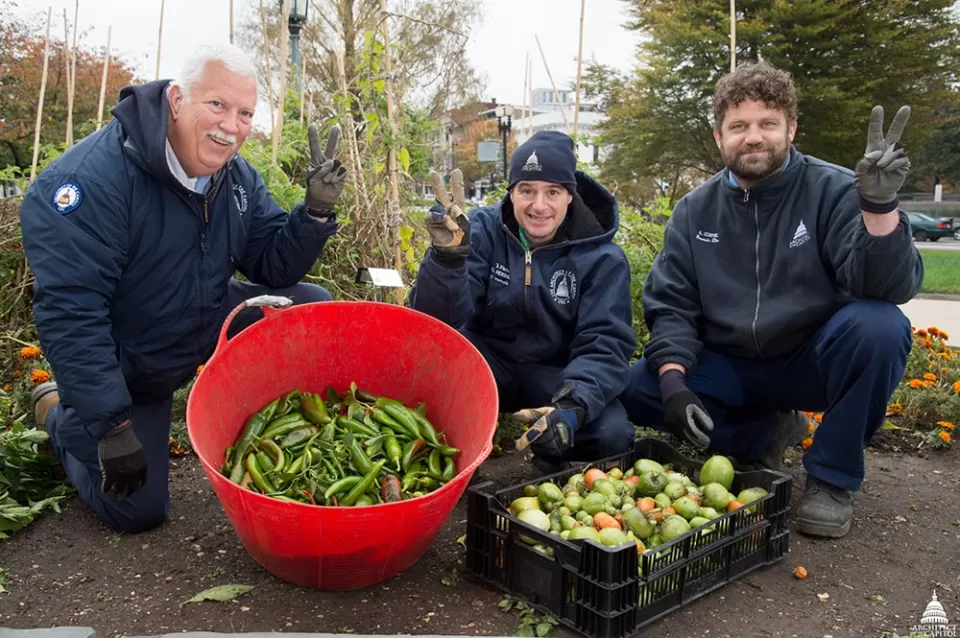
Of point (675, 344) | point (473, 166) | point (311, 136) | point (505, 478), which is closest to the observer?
point (311, 136)

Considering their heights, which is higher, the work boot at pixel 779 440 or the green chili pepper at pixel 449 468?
the green chili pepper at pixel 449 468

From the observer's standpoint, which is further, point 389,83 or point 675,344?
point 389,83

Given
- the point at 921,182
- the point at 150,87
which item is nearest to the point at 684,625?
the point at 150,87

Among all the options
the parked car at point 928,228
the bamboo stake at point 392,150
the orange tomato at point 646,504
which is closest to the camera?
the orange tomato at point 646,504

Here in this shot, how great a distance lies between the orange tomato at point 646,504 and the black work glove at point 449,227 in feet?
3.38

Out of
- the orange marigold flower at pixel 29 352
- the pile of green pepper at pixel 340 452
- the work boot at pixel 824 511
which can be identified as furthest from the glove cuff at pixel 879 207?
the orange marigold flower at pixel 29 352

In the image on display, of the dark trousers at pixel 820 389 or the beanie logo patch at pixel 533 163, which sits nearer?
the dark trousers at pixel 820 389

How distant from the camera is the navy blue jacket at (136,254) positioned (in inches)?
92.4

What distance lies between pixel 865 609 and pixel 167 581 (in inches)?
84.4

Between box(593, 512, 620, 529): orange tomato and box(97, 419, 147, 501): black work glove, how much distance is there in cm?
142

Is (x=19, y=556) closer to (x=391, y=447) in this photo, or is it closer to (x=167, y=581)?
(x=167, y=581)

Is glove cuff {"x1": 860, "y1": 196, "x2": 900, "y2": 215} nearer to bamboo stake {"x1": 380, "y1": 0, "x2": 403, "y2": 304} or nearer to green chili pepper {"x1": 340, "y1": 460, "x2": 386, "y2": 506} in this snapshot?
green chili pepper {"x1": 340, "y1": 460, "x2": 386, "y2": 506}

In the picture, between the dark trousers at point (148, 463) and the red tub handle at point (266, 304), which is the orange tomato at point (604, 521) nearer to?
the red tub handle at point (266, 304)

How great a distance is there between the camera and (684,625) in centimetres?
228
